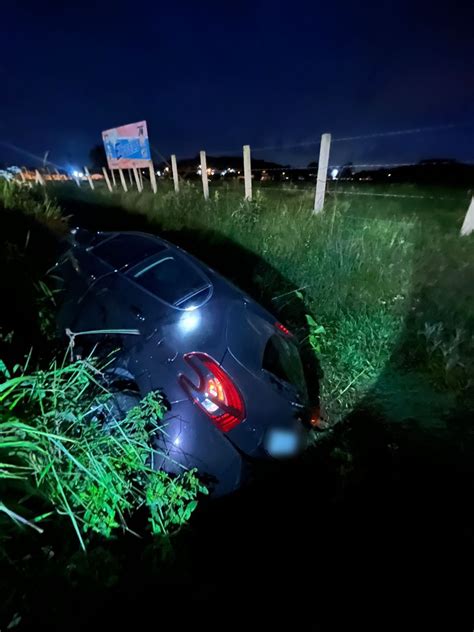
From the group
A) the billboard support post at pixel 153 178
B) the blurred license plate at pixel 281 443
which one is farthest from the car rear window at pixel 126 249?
the billboard support post at pixel 153 178

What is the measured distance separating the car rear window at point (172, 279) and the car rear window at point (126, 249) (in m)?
0.23

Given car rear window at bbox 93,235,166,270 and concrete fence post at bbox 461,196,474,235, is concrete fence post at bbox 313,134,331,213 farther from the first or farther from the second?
car rear window at bbox 93,235,166,270

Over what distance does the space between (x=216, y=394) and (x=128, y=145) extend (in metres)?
13.9

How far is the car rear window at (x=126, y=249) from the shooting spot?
289cm

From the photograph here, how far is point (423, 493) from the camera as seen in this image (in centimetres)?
208

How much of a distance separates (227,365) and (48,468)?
102 cm

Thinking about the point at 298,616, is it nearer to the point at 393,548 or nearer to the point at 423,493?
the point at 393,548

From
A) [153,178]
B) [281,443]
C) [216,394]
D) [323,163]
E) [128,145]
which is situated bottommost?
[281,443]

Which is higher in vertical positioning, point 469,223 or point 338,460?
point 469,223

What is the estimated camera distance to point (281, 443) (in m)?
2.04

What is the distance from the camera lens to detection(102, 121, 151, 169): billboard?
11.6m

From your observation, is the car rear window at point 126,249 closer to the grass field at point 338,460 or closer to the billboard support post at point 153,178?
the grass field at point 338,460

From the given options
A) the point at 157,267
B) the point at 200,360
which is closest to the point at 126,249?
the point at 157,267

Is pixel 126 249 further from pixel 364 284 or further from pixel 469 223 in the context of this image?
pixel 469 223
